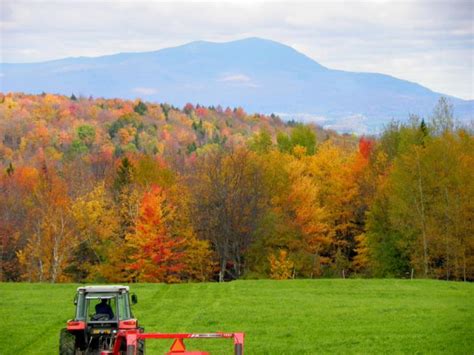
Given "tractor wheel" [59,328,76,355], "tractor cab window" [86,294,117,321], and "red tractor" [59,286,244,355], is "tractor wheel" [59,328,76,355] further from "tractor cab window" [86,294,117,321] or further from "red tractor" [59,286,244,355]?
"tractor cab window" [86,294,117,321]

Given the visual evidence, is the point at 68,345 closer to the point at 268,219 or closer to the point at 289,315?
the point at 289,315

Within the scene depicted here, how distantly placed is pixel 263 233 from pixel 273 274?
3.58 metres

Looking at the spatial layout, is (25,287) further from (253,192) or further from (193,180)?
(193,180)

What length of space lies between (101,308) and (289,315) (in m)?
15.5

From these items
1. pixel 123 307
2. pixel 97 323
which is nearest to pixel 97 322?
pixel 97 323

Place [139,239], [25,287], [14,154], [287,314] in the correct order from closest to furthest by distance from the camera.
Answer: [287,314]
[25,287]
[139,239]
[14,154]

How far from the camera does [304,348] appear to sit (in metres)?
30.1

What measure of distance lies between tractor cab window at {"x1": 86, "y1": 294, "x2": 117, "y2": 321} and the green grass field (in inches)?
227

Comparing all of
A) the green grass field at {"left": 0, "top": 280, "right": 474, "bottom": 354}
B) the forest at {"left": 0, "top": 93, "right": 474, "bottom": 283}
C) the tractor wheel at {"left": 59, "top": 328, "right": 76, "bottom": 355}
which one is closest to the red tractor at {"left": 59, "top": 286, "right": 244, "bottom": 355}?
the tractor wheel at {"left": 59, "top": 328, "right": 76, "bottom": 355}

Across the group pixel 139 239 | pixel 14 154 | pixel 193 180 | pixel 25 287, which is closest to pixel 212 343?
pixel 25 287

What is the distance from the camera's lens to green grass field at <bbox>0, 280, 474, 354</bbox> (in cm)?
3072

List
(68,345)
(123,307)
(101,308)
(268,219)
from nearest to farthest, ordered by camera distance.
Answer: (68,345)
(123,307)
(101,308)
(268,219)

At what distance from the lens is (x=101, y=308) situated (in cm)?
2433

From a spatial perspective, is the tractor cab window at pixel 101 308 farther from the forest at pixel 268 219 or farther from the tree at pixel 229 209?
the tree at pixel 229 209
